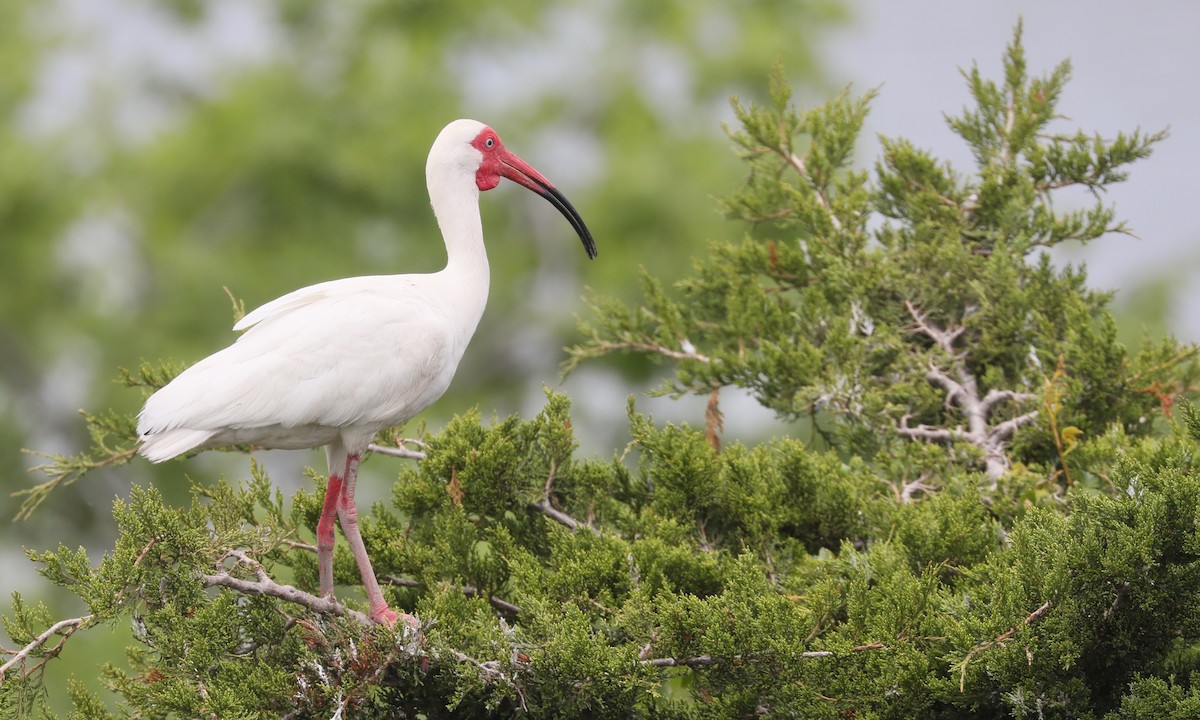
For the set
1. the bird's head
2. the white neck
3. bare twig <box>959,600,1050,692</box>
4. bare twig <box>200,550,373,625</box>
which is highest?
the bird's head

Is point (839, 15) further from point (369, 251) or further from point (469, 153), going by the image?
point (469, 153)

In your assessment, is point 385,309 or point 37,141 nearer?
point 385,309

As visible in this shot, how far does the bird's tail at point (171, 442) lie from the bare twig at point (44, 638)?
0.78 meters

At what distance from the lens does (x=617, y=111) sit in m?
22.6

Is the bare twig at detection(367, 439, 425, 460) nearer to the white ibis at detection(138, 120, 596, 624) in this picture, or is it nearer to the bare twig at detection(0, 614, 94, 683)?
the white ibis at detection(138, 120, 596, 624)

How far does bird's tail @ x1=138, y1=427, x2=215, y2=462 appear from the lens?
14.7ft

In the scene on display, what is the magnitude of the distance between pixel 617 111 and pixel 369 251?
498cm

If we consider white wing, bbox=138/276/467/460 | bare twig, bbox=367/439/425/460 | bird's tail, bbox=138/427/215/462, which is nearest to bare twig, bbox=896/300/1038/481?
bare twig, bbox=367/439/425/460

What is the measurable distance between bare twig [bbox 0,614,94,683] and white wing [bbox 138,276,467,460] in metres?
0.79

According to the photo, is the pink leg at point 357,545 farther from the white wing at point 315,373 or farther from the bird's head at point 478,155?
the bird's head at point 478,155

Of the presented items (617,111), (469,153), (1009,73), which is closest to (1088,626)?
(469,153)

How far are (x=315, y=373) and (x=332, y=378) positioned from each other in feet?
0.20

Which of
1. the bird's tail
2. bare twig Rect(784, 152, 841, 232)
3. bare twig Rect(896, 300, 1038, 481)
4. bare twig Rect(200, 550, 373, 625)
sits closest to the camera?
bare twig Rect(200, 550, 373, 625)

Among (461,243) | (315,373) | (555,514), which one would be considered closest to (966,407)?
(555,514)
